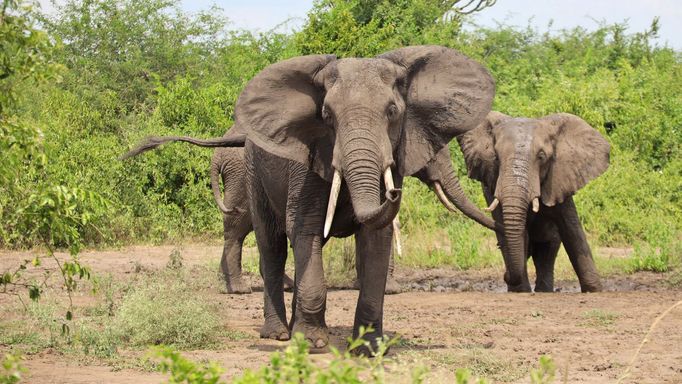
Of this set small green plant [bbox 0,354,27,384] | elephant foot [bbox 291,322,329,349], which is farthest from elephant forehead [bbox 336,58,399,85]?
small green plant [bbox 0,354,27,384]

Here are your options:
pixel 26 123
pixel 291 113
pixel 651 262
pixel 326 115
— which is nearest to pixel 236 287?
pixel 291 113

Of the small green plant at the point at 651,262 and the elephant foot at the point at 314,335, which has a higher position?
the small green plant at the point at 651,262

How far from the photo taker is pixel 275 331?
27.4 ft

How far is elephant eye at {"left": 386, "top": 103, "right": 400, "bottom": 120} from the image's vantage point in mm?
7048

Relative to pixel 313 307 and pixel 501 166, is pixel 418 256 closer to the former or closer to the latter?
pixel 501 166

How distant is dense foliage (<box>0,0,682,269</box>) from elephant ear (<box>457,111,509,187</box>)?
1.63 m

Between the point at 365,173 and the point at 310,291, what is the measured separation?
3.10ft

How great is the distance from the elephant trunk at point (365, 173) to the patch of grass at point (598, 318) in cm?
266

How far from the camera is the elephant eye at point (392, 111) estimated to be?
705 cm

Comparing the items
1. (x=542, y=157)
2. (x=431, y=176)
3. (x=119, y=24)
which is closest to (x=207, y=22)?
(x=119, y=24)

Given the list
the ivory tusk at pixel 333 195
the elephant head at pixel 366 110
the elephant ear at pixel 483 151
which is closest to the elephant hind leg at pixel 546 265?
the elephant ear at pixel 483 151

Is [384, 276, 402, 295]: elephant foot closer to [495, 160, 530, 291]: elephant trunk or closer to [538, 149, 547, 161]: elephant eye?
[495, 160, 530, 291]: elephant trunk

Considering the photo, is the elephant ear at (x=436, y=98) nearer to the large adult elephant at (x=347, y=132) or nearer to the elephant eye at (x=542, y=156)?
the large adult elephant at (x=347, y=132)

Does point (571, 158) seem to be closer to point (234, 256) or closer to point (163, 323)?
point (234, 256)
